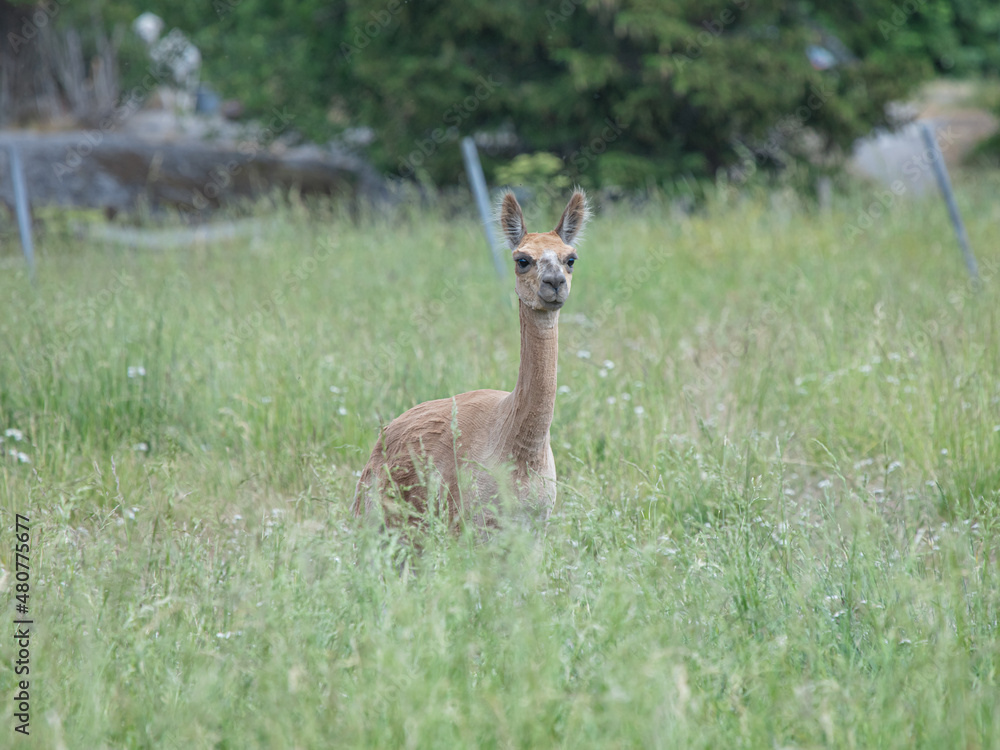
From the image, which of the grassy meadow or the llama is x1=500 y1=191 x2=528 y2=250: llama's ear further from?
the grassy meadow

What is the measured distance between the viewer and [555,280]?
129 inches

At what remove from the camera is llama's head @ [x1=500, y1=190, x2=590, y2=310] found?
329 cm

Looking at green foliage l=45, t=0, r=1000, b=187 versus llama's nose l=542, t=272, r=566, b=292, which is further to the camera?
green foliage l=45, t=0, r=1000, b=187

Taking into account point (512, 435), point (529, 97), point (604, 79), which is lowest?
point (512, 435)

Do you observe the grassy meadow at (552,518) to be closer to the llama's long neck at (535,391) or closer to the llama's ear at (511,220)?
the llama's long neck at (535,391)

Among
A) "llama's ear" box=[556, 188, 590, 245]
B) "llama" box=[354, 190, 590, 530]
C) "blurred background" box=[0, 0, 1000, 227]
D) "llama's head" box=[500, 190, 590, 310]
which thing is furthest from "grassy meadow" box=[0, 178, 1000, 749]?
"blurred background" box=[0, 0, 1000, 227]

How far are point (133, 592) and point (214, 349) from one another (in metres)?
2.93

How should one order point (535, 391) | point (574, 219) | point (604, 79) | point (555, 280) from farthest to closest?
point (604, 79) → point (574, 219) → point (535, 391) → point (555, 280)

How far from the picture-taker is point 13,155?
8.70 metres

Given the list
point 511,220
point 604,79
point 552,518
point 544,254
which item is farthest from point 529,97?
point 552,518

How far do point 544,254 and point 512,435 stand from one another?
650mm

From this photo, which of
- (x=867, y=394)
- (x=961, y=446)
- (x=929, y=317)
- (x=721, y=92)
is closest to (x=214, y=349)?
(x=867, y=394)

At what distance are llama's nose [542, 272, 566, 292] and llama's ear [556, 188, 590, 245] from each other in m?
0.47

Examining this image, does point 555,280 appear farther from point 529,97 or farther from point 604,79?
point 529,97
